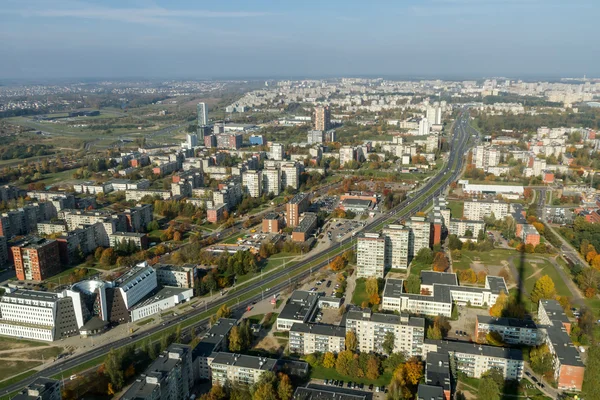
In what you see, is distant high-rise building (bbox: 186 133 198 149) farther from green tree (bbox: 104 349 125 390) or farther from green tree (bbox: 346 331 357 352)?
green tree (bbox: 346 331 357 352)

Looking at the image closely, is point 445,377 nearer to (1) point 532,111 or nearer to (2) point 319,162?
(2) point 319,162

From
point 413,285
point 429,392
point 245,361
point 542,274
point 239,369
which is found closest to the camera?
point 429,392

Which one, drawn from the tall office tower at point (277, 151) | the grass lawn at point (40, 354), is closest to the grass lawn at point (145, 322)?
the grass lawn at point (40, 354)

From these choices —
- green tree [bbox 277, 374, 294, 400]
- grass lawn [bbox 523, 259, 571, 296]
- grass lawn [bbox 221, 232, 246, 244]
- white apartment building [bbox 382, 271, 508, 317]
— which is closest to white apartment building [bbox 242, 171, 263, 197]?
grass lawn [bbox 221, 232, 246, 244]

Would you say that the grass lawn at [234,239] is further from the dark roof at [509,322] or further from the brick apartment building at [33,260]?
the dark roof at [509,322]

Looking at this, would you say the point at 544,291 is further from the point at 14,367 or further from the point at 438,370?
the point at 14,367

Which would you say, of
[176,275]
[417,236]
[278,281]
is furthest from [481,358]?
[176,275]
